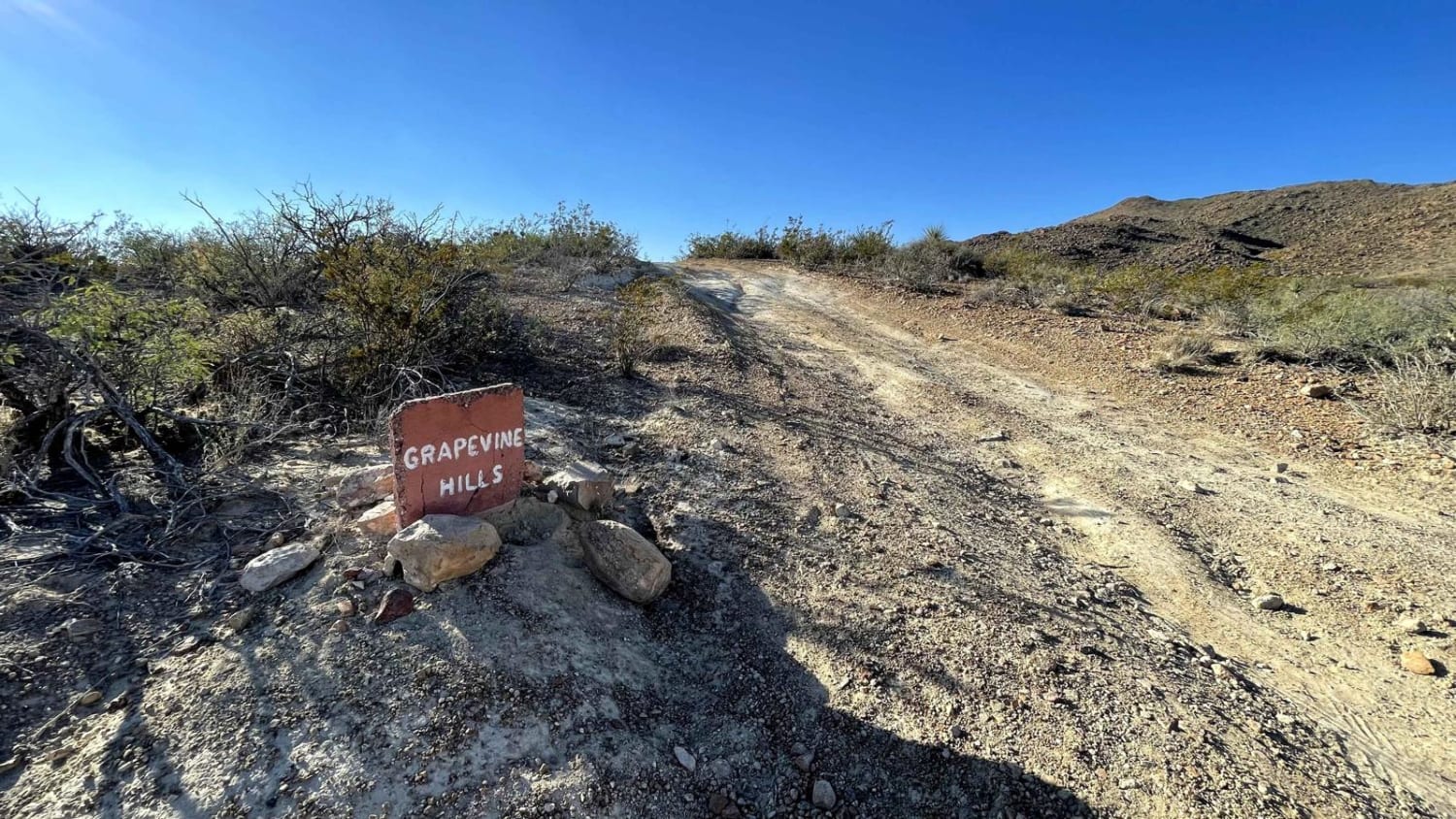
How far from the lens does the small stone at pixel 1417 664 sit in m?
2.67

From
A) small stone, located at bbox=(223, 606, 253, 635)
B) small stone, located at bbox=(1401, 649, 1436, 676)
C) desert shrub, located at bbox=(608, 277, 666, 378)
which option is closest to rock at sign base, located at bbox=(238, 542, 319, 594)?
small stone, located at bbox=(223, 606, 253, 635)

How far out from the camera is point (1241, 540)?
150 inches

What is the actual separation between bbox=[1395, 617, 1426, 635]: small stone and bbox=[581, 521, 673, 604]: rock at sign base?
3.68m

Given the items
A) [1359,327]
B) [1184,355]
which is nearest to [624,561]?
[1184,355]

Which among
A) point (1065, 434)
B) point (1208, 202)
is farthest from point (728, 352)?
point (1208, 202)

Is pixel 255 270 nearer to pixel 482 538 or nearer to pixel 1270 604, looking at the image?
pixel 482 538

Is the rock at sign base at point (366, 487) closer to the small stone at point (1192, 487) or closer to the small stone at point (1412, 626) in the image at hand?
the small stone at point (1412, 626)

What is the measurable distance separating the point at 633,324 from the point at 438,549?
4.86 meters

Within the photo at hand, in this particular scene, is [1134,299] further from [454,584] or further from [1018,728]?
[454,584]

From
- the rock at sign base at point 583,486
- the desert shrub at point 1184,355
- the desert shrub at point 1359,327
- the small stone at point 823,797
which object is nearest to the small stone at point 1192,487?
the desert shrub at point 1184,355

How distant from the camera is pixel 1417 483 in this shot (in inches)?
175

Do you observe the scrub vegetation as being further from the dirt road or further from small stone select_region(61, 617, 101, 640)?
the dirt road

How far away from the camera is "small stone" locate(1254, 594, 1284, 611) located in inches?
125

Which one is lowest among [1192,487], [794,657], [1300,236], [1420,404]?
[794,657]
